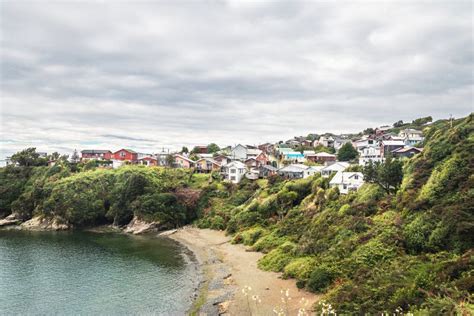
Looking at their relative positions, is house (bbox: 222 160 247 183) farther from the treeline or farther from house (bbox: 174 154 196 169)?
house (bbox: 174 154 196 169)

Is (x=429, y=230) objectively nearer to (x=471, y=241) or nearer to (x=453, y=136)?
(x=471, y=241)

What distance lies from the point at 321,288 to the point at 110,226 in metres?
51.0

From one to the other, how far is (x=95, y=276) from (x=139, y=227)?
2436 cm

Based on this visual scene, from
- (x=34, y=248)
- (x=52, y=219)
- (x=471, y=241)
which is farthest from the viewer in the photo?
(x=52, y=219)

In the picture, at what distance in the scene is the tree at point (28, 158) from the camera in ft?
301

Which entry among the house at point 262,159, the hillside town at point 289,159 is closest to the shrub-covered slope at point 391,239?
the hillside town at point 289,159

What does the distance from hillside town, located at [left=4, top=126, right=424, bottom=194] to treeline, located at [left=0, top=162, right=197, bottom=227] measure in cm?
1175

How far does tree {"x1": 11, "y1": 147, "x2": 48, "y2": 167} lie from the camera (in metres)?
91.7

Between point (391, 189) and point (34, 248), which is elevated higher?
point (391, 189)

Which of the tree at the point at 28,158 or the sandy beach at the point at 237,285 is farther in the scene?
the tree at the point at 28,158

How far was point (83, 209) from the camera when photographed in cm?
6619

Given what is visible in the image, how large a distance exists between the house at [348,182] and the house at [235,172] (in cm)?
2725

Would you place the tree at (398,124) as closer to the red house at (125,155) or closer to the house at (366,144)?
the house at (366,144)

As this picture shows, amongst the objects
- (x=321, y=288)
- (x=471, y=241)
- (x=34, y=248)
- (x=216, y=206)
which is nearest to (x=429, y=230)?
(x=471, y=241)
